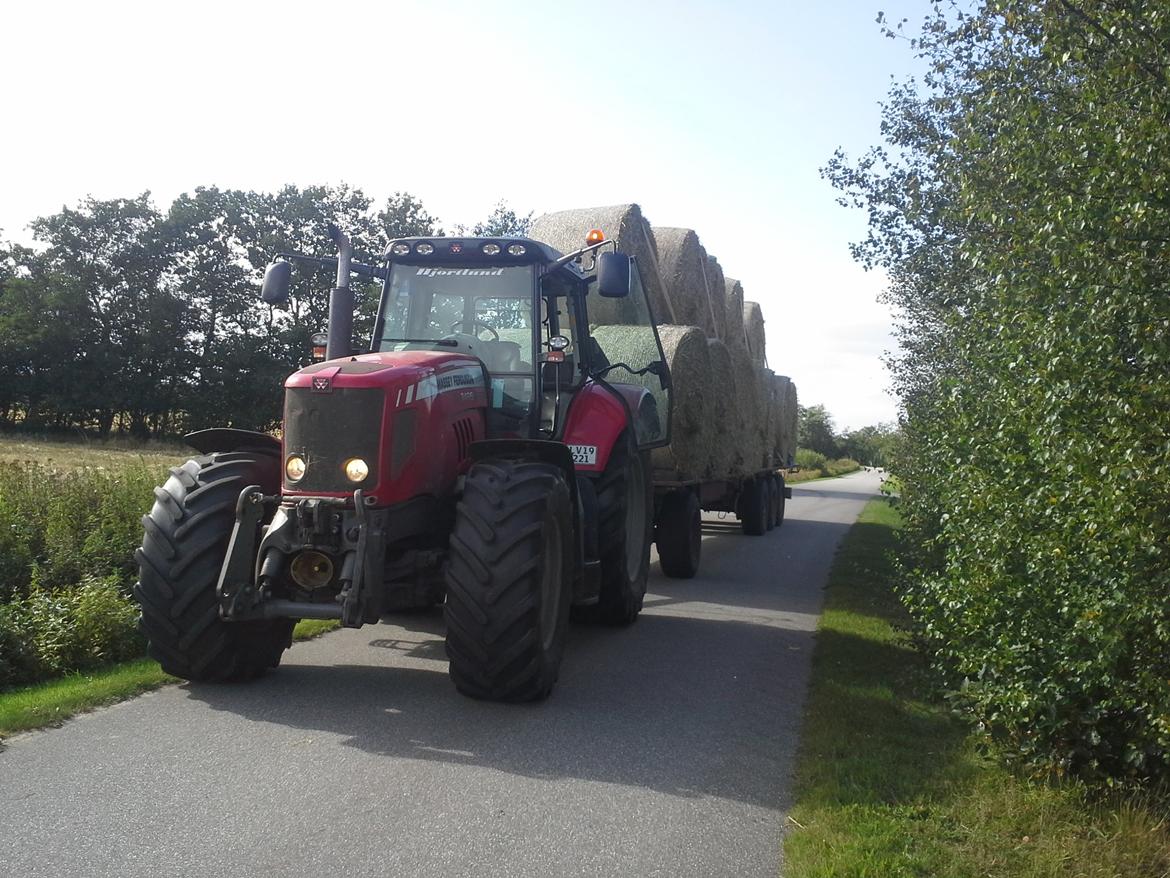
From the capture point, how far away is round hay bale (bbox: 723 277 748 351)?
15.3 metres

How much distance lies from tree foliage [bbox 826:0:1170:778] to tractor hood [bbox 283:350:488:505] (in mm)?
2945

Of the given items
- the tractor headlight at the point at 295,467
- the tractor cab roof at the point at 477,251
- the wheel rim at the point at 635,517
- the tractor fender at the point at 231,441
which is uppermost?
the tractor cab roof at the point at 477,251

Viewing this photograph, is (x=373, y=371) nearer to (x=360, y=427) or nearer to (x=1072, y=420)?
(x=360, y=427)

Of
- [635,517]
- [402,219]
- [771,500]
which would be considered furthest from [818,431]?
[635,517]

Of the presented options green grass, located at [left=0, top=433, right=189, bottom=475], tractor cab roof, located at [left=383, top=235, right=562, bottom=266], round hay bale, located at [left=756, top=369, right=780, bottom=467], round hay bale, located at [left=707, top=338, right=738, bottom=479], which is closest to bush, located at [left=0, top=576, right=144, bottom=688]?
tractor cab roof, located at [left=383, top=235, right=562, bottom=266]

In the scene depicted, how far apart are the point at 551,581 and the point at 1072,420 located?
3.24m

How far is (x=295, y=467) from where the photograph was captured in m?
6.05

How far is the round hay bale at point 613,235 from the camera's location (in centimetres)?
1184

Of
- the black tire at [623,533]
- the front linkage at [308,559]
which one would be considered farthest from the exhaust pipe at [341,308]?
the black tire at [623,533]

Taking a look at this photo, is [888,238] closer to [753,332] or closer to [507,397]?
[753,332]

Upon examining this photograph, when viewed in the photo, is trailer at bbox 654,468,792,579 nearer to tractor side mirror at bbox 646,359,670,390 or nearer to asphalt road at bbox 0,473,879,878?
tractor side mirror at bbox 646,359,670,390

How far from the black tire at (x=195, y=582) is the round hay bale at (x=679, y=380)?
16.5 ft

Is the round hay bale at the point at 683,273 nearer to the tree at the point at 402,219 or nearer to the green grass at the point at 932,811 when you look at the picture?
the green grass at the point at 932,811

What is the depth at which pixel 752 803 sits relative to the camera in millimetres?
4797
